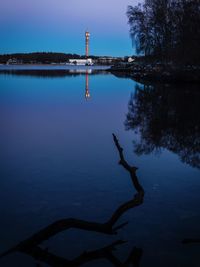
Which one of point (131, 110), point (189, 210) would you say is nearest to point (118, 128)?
point (131, 110)

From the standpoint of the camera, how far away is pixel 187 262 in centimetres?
575

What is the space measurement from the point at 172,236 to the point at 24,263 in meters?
2.15

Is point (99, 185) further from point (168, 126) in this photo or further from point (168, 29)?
point (168, 29)

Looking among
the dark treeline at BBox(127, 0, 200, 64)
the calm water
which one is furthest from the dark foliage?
the dark treeline at BBox(127, 0, 200, 64)

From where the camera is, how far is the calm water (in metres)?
6.24

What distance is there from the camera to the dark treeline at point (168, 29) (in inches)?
1747

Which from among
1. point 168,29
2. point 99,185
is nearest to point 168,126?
point 99,185

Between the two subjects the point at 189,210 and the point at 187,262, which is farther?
the point at 189,210

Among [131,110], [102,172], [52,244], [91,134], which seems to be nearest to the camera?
[52,244]

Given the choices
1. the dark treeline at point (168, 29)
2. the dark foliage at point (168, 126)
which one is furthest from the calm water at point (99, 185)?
the dark treeline at point (168, 29)

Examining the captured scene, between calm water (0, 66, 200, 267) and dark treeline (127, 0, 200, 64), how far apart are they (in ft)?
88.4

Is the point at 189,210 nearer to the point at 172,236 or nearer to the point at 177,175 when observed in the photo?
the point at 172,236

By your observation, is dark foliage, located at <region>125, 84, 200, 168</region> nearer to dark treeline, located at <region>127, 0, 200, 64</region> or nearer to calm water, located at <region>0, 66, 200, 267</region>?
calm water, located at <region>0, 66, 200, 267</region>

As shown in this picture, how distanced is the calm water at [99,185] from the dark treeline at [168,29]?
1060 inches
